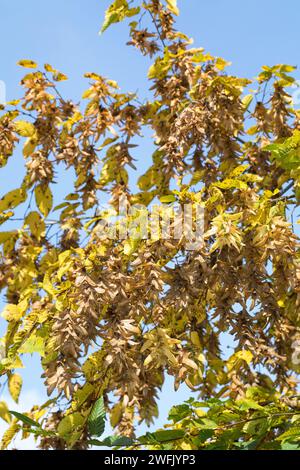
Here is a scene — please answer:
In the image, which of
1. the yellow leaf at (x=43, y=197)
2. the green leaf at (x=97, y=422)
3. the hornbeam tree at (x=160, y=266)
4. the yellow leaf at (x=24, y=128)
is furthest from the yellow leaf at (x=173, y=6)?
the green leaf at (x=97, y=422)

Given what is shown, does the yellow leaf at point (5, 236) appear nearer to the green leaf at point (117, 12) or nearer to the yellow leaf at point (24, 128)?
the yellow leaf at point (24, 128)

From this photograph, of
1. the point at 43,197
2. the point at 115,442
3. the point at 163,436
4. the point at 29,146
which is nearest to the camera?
the point at 115,442

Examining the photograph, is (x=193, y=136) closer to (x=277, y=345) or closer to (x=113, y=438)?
(x=277, y=345)

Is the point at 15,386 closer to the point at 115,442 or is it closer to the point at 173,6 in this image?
the point at 115,442

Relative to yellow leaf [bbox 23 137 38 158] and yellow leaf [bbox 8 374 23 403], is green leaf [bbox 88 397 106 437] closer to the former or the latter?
yellow leaf [bbox 8 374 23 403]

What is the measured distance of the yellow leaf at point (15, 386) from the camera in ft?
9.48

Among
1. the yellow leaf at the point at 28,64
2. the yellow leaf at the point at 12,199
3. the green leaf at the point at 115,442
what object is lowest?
the green leaf at the point at 115,442

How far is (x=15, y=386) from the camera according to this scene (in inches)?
114

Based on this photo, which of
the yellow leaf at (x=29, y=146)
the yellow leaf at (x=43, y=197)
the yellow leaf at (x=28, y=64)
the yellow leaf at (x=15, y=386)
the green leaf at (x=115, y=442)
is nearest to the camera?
the green leaf at (x=115, y=442)

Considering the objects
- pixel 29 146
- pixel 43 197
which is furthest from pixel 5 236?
pixel 29 146
